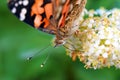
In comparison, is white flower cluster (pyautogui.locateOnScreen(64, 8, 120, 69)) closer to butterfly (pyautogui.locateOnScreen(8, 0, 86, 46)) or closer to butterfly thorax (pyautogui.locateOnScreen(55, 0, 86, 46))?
butterfly thorax (pyautogui.locateOnScreen(55, 0, 86, 46))

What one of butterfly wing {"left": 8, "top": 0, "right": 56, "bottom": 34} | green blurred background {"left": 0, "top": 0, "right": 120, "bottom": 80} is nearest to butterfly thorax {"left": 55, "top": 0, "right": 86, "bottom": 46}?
butterfly wing {"left": 8, "top": 0, "right": 56, "bottom": 34}

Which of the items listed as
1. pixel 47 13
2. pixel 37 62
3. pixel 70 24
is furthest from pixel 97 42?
pixel 37 62

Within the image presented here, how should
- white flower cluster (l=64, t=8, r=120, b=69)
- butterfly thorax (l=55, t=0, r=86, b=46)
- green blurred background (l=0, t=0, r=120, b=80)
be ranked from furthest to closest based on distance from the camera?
green blurred background (l=0, t=0, r=120, b=80) < white flower cluster (l=64, t=8, r=120, b=69) < butterfly thorax (l=55, t=0, r=86, b=46)

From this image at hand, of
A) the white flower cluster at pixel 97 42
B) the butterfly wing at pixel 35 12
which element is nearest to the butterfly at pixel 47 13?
the butterfly wing at pixel 35 12

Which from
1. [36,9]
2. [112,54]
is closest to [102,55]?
[112,54]

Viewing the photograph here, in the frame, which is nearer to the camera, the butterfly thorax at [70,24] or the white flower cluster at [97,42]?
the butterfly thorax at [70,24]

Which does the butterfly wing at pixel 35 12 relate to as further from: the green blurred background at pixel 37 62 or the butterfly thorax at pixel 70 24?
the green blurred background at pixel 37 62
